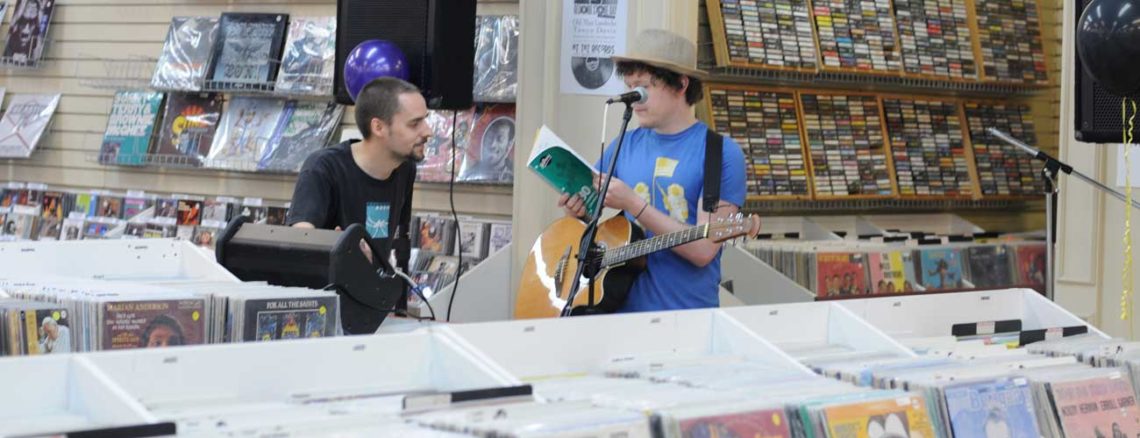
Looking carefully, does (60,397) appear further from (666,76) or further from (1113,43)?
(1113,43)

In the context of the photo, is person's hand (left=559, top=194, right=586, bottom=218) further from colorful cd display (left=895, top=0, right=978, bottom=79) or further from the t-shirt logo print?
colorful cd display (left=895, top=0, right=978, bottom=79)

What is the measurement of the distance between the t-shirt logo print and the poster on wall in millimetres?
1454

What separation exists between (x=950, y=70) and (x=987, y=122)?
1.73 ft

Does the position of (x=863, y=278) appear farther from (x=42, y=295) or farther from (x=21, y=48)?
(x=21, y=48)

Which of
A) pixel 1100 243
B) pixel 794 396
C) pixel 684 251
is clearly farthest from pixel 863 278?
pixel 794 396

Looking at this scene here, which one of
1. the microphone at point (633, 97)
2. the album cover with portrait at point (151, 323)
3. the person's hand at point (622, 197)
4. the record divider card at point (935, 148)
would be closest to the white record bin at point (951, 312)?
the person's hand at point (622, 197)

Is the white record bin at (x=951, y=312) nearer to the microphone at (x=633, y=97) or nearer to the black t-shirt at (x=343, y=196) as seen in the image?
the microphone at (x=633, y=97)

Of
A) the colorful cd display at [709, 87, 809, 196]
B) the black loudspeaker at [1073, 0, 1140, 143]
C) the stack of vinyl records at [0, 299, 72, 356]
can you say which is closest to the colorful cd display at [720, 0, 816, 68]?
the colorful cd display at [709, 87, 809, 196]

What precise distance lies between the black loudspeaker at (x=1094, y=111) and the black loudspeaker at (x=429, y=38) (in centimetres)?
221

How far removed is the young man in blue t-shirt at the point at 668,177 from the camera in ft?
13.1

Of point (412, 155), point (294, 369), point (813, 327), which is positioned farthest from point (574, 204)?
point (294, 369)

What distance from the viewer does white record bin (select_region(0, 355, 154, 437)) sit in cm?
214

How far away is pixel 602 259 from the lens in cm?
407

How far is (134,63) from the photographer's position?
7875mm
